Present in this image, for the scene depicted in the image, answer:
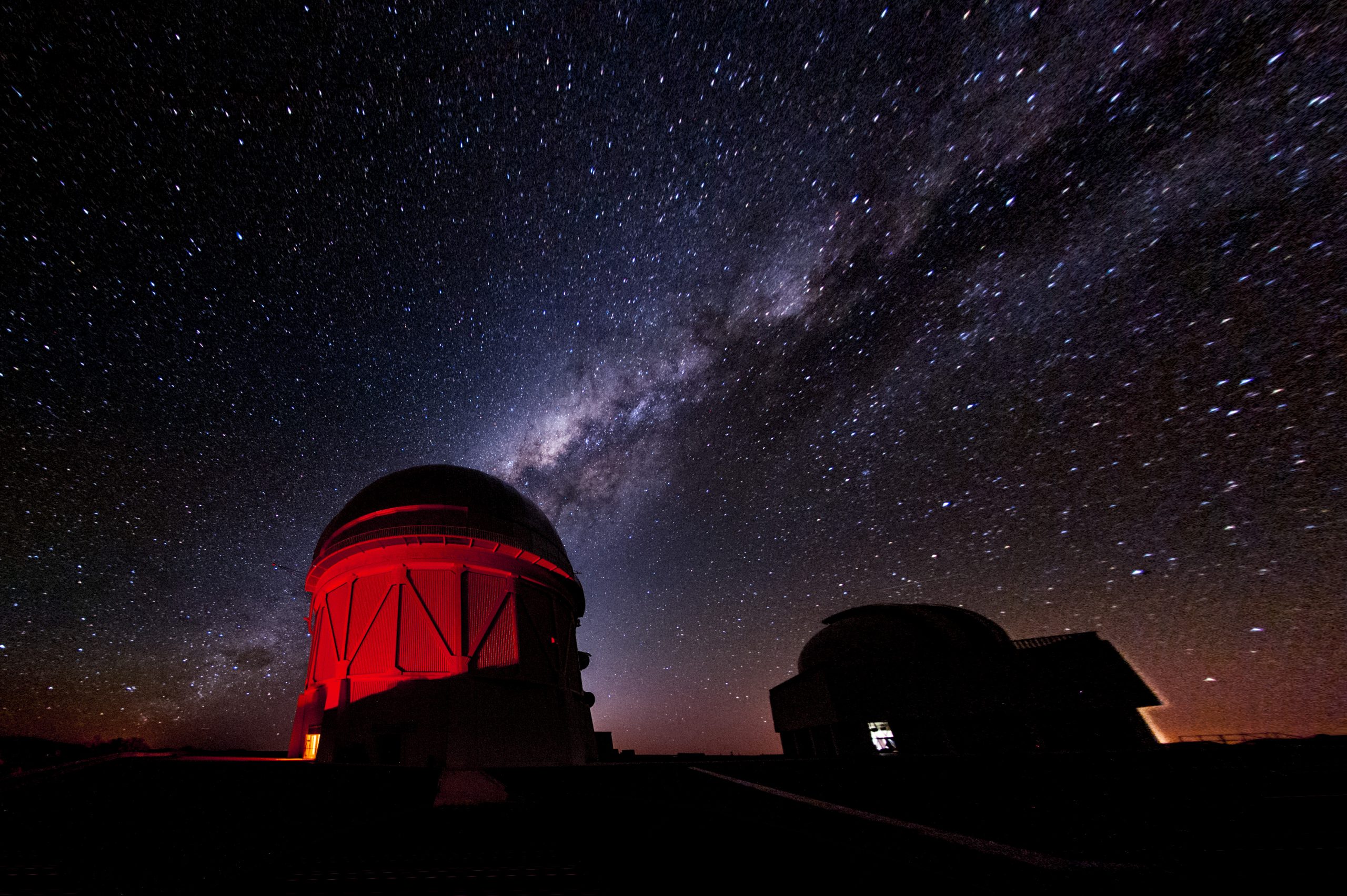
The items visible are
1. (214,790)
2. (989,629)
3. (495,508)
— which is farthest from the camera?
(989,629)

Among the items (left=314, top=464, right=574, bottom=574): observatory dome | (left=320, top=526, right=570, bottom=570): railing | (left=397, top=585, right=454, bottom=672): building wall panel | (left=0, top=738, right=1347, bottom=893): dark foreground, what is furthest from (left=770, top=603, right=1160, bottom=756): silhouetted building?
(left=0, top=738, right=1347, bottom=893): dark foreground

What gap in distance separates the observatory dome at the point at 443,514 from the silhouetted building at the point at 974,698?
15580 mm

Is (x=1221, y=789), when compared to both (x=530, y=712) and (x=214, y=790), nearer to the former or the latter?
(x=214, y=790)

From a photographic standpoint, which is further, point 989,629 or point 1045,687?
point 989,629

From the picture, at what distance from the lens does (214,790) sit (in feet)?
11.3

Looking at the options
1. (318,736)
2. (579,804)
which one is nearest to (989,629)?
(579,804)

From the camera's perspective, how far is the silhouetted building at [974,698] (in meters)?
21.5

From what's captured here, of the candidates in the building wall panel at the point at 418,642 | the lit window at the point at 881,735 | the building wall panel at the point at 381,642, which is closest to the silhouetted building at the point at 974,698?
the lit window at the point at 881,735

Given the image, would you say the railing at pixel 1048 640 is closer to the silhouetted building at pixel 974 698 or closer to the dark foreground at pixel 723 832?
the silhouetted building at pixel 974 698

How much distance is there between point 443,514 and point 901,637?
23.1 m

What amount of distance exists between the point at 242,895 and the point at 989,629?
32.7 meters

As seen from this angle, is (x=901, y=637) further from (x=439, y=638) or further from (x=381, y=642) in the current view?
(x=381, y=642)

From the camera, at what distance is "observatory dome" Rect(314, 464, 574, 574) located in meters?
17.4

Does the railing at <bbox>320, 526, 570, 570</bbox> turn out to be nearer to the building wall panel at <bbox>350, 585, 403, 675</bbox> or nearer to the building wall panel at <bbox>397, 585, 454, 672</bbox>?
the building wall panel at <bbox>350, 585, 403, 675</bbox>
